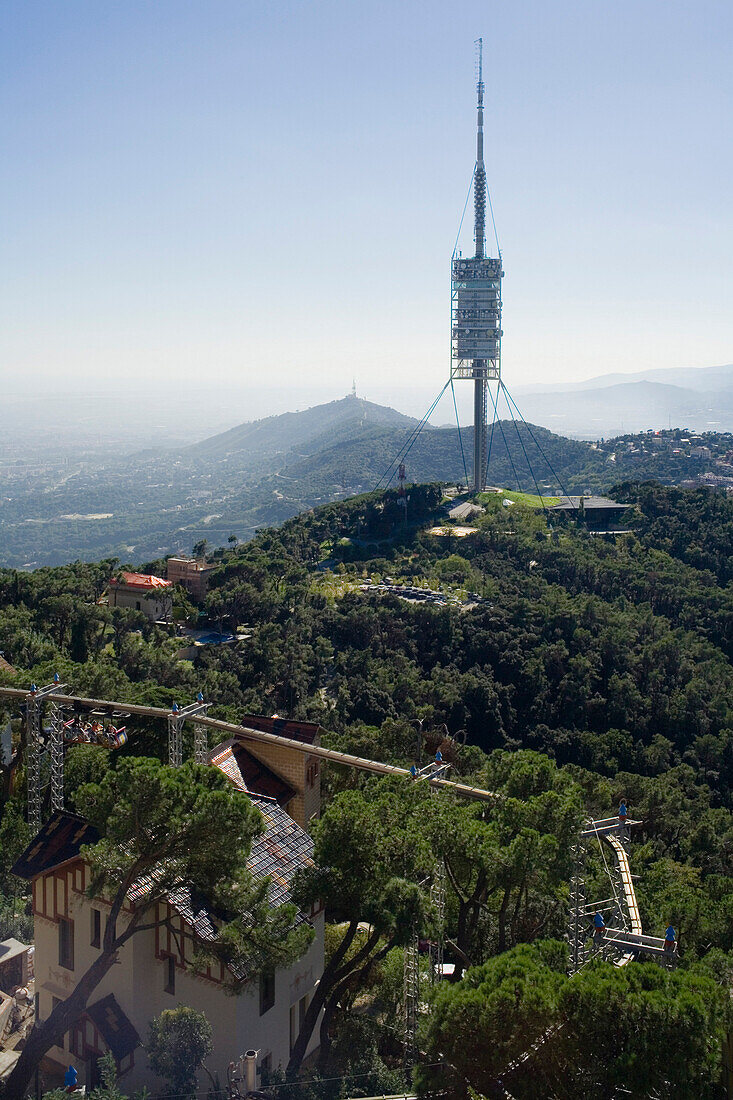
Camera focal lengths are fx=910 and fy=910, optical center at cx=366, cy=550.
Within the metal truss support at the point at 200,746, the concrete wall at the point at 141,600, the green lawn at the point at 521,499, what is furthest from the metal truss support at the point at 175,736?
the green lawn at the point at 521,499

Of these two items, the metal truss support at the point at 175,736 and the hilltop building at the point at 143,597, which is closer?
the metal truss support at the point at 175,736

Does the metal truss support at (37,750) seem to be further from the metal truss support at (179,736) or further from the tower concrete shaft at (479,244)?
the tower concrete shaft at (479,244)

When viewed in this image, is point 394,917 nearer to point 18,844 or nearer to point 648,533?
point 18,844

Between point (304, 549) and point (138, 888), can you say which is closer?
point (138, 888)

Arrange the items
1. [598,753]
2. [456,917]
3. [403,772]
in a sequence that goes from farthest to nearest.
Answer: [598,753] → [403,772] → [456,917]

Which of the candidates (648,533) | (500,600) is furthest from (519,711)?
(648,533)

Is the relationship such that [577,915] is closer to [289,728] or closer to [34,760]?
[289,728]

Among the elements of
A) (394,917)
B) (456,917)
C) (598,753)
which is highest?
(394,917)
